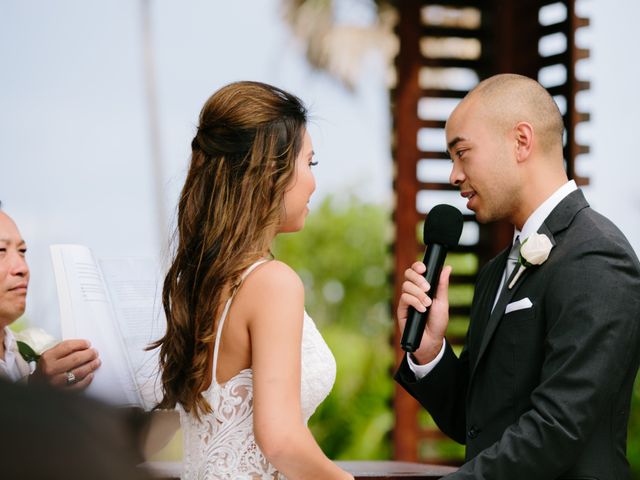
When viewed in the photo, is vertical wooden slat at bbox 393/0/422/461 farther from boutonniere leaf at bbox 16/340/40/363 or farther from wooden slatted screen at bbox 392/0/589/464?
boutonniere leaf at bbox 16/340/40/363

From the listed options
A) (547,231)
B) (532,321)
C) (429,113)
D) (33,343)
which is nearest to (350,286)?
(429,113)

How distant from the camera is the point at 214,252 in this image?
94.0 inches

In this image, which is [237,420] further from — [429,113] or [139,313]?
[429,113]

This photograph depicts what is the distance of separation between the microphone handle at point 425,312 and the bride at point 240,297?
0.24 meters

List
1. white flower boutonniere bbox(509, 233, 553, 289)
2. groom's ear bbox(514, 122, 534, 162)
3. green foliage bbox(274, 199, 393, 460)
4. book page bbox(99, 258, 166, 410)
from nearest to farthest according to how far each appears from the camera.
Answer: white flower boutonniere bbox(509, 233, 553, 289)
groom's ear bbox(514, 122, 534, 162)
book page bbox(99, 258, 166, 410)
green foliage bbox(274, 199, 393, 460)

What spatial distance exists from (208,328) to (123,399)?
0.61 metres

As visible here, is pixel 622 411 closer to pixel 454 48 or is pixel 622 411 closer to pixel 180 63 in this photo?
pixel 454 48

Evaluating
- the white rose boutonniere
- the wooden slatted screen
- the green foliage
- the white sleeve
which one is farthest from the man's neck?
the green foliage

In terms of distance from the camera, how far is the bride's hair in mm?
2359

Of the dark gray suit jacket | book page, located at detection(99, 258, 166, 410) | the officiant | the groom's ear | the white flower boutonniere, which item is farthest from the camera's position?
book page, located at detection(99, 258, 166, 410)

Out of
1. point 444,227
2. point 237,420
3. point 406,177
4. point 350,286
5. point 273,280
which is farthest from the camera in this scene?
point 350,286

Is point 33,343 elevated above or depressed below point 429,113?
below

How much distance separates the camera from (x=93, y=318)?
278 centimetres

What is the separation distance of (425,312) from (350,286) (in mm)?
14832
